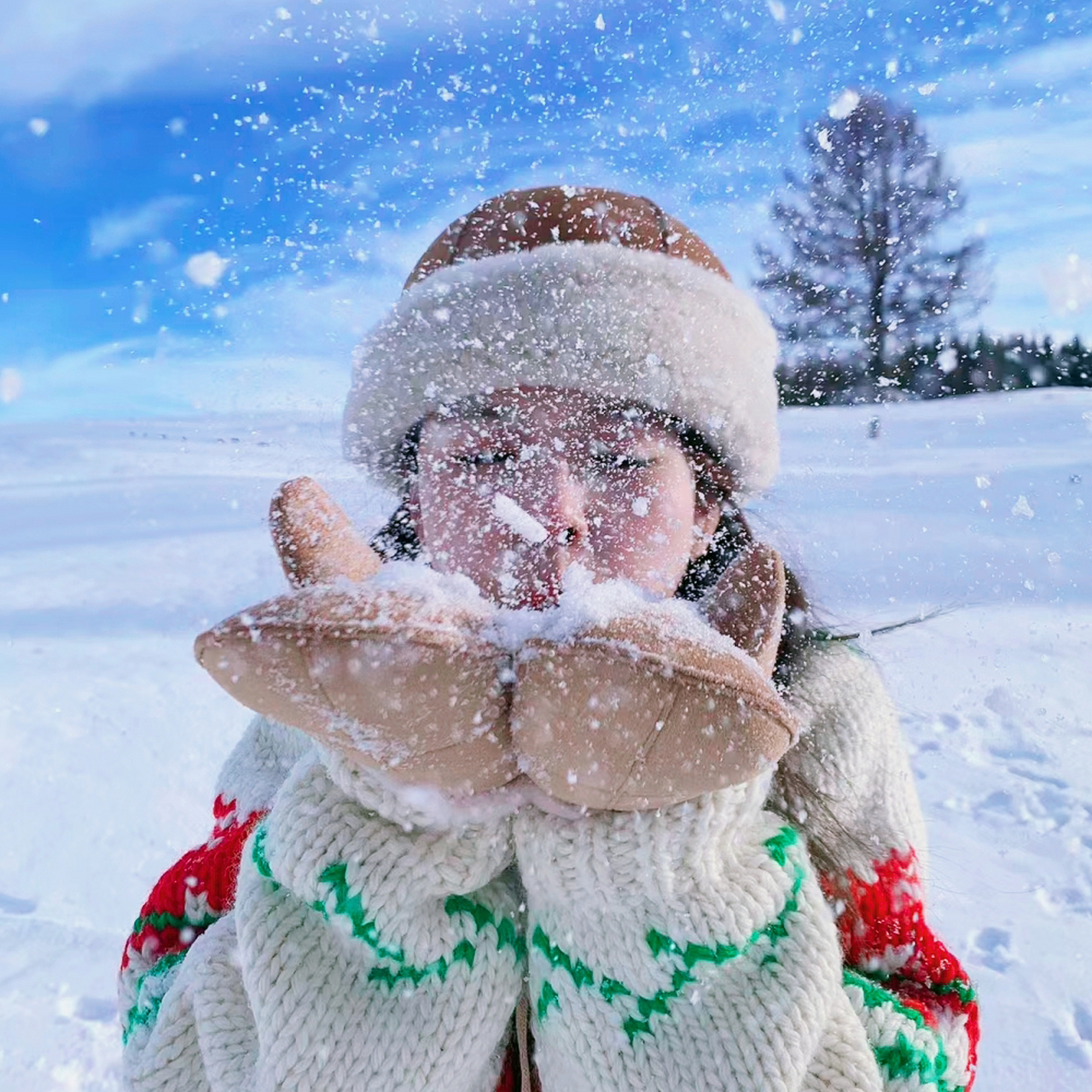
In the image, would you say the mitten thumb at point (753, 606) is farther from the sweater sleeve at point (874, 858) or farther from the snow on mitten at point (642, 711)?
the sweater sleeve at point (874, 858)

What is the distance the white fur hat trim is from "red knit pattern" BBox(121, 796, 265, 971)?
1.82 ft

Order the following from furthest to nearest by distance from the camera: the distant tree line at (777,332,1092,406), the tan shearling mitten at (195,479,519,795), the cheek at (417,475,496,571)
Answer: the distant tree line at (777,332,1092,406) < the cheek at (417,475,496,571) < the tan shearling mitten at (195,479,519,795)

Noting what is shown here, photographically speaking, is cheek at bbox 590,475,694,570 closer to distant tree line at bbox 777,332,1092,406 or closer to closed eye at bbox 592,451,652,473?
closed eye at bbox 592,451,652,473

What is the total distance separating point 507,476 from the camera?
0.89 m

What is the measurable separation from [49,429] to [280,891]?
9.89 metres

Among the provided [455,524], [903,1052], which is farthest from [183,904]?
[903,1052]

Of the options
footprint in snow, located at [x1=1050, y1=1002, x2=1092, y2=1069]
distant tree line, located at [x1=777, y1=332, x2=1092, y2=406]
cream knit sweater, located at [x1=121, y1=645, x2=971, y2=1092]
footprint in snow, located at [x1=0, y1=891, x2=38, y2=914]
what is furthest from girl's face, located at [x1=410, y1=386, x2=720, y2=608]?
footprint in snow, located at [x1=0, y1=891, x2=38, y2=914]

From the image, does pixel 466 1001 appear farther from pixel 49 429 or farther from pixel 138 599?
pixel 49 429

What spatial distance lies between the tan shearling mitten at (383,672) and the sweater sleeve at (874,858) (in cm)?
49

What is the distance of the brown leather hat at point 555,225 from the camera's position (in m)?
1.05

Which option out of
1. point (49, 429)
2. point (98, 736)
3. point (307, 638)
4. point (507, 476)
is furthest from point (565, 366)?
point (49, 429)

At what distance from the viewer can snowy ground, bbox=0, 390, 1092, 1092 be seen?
1.68 metres

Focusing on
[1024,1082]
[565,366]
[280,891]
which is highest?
[565,366]

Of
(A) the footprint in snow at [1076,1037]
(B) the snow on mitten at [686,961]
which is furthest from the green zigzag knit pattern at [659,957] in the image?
(A) the footprint in snow at [1076,1037]
